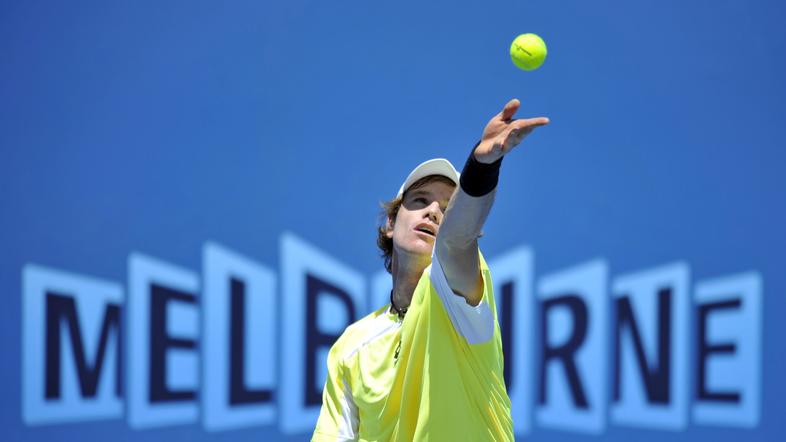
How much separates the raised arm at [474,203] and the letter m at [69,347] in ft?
8.84

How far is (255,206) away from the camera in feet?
14.1

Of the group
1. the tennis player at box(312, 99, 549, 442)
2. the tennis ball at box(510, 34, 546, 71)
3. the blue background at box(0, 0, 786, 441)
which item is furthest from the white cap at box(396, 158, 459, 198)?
the blue background at box(0, 0, 786, 441)

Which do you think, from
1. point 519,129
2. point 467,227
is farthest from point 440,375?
point 519,129

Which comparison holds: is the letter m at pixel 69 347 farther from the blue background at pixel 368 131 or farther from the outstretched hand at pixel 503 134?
the outstretched hand at pixel 503 134

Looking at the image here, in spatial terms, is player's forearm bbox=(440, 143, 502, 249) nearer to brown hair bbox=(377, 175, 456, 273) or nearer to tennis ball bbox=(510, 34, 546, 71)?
tennis ball bbox=(510, 34, 546, 71)

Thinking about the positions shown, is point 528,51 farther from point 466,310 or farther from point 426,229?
point 466,310

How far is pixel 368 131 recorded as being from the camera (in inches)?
172

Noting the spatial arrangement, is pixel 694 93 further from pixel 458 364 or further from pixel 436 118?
pixel 458 364

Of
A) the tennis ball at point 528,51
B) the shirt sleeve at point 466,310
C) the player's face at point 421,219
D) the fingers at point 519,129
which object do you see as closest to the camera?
the fingers at point 519,129

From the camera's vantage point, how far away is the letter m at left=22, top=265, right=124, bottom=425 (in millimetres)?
4203

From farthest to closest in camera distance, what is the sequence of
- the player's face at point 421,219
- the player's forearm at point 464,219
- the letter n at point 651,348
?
the letter n at point 651,348, the player's face at point 421,219, the player's forearm at point 464,219

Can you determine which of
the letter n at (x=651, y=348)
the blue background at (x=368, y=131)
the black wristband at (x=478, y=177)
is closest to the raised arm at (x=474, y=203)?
the black wristband at (x=478, y=177)

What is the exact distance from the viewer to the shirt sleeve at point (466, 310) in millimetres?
1918

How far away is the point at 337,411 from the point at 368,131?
2.10 metres
